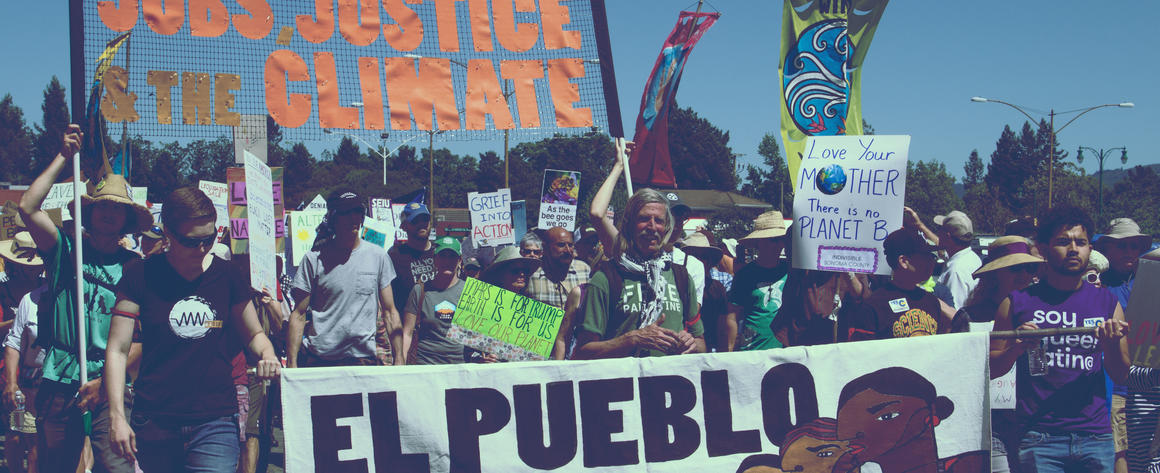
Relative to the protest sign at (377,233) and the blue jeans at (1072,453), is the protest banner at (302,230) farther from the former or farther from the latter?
the blue jeans at (1072,453)

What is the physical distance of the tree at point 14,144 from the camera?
128 metres

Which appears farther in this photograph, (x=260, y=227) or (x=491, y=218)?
(x=491, y=218)

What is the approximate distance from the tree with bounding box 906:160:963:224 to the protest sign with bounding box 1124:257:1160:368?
5842 centimetres

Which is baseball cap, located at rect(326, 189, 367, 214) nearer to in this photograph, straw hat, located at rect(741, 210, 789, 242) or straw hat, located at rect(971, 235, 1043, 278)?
straw hat, located at rect(741, 210, 789, 242)

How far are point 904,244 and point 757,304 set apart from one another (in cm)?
86

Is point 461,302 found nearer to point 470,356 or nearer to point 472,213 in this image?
point 470,356

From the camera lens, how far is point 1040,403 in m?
4.04

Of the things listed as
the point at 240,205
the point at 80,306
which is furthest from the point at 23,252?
the point at 80,306

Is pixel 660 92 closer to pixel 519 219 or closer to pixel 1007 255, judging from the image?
pixel 1007 255

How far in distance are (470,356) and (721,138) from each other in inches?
3778

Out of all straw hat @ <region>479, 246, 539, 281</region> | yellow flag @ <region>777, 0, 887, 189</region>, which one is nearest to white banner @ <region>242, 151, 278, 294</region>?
straw hat @ <region>479, 246, 539, 281</region>

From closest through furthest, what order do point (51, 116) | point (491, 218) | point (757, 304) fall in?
point (757, 304) < point (491, 218) < point (51, 116)

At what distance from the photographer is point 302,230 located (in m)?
10.1

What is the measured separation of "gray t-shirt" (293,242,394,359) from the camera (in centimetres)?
534
